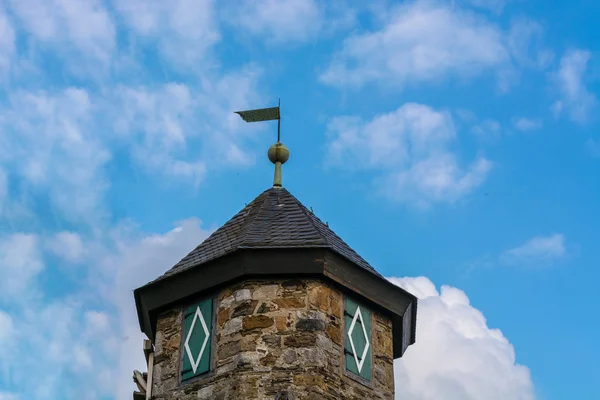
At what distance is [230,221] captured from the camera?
1517 centimetres

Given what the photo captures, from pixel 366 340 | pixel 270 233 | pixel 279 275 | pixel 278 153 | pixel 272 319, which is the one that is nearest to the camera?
pixel 272 319

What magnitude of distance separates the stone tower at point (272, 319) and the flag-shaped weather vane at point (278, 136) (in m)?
1.23

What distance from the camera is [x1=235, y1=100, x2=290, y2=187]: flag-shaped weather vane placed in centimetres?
1582

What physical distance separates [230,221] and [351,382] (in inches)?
108

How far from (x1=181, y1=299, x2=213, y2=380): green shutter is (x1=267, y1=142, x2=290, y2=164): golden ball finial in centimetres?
256

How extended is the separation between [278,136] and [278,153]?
0.32 metres

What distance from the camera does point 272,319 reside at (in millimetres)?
13367

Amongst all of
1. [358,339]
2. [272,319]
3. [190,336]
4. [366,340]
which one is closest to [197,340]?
[190,336]

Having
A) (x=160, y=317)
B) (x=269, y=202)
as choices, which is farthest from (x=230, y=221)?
(x=160, y=317)

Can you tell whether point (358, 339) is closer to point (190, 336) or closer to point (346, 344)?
point (346, 344)

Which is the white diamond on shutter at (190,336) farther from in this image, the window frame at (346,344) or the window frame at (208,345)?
the window frame at (346,344)

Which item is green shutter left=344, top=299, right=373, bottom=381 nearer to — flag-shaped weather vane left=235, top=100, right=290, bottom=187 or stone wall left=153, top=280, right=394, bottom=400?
stone wall left=153, top=280, right=394, bottom=400

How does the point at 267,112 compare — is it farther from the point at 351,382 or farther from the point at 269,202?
the point at 351,382

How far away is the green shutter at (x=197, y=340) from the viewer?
533 inches
